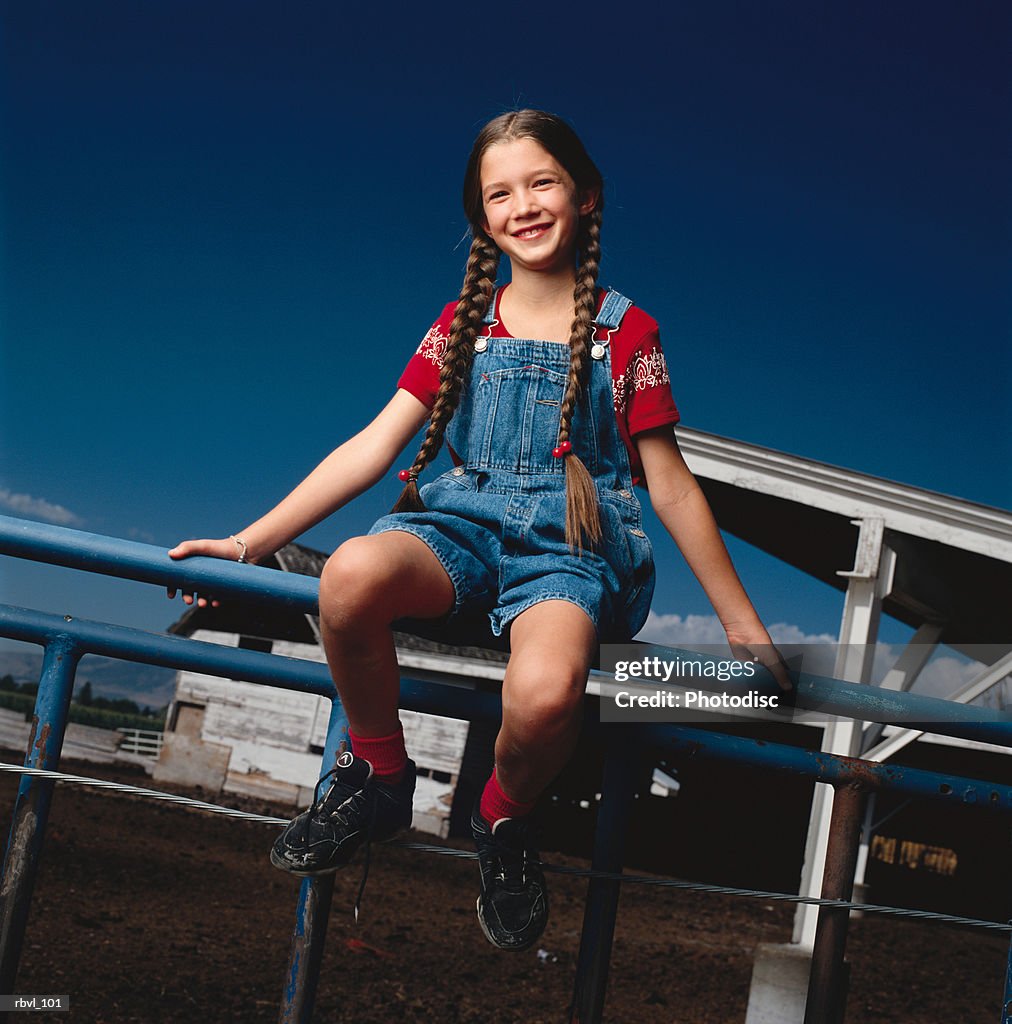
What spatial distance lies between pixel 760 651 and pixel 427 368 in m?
0.77

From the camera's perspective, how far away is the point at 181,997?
4543 millimetres

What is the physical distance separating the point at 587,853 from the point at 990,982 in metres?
6.48

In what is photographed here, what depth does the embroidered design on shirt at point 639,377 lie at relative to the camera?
1.67 m

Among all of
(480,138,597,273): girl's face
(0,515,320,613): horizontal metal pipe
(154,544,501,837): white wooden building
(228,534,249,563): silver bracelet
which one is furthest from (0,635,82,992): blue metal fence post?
(154,544,501,837): white wooden building

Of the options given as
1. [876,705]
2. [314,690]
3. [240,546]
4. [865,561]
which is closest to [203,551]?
[240,546]

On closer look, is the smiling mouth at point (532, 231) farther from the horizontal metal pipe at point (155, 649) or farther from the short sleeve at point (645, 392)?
the horizontal metal pipe at point (155, 649)

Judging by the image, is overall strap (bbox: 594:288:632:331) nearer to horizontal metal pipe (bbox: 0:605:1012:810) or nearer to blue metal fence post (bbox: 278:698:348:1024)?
horizontal metal pipe (bbox: 0:605:1012:810)

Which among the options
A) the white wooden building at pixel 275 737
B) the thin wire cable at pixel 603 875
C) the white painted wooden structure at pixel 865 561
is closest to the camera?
the thin wire cable at pixel 603 875

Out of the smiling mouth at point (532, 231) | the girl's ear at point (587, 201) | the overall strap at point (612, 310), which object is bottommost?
the overall strap at point (612, 310)

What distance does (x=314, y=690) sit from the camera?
50.2 inches

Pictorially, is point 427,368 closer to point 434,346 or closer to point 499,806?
point 434,346

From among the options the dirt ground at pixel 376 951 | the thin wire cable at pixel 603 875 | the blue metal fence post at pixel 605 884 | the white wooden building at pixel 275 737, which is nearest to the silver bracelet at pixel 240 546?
the thin wire cable at pixel 603 875

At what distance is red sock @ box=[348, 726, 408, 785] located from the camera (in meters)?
1.33

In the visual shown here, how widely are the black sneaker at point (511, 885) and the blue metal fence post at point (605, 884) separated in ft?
0.22
